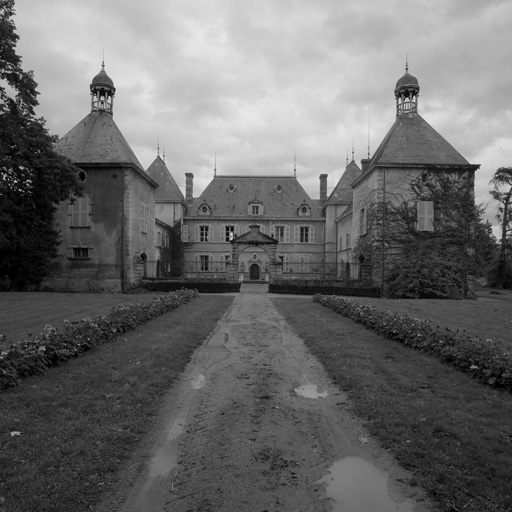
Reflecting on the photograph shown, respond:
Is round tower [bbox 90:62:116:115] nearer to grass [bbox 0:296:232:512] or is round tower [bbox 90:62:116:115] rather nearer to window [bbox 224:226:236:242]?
window [bbox 224:226:236:242]

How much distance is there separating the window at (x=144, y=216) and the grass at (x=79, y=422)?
67.1 feet

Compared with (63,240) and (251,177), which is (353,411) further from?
(251,177)

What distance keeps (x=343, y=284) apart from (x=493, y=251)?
2915 centimetres

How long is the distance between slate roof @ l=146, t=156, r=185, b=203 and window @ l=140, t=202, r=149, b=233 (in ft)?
43.7

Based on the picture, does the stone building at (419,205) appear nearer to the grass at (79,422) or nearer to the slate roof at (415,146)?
the slate roof at (415,146)

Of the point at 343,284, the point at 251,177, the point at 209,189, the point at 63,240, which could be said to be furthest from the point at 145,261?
the point at 251,177

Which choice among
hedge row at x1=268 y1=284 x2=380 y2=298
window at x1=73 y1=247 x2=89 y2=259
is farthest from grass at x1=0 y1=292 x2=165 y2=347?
hedge row at x1=268 y1=284 x2=380 y2=298

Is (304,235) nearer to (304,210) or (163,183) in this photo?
(304,210)

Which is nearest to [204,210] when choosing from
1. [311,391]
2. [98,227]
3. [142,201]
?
[142,201]

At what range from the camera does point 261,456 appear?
4.00 meters

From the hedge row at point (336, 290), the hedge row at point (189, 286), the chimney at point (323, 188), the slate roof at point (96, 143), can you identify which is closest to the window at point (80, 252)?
the hedge row at point (189, 286)

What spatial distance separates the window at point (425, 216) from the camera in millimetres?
25344

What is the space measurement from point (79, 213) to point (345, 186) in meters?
27.1

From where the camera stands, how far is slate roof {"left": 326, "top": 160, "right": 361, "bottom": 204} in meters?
42.1
